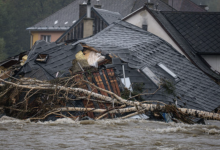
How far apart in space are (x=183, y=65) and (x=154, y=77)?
13.8 ft

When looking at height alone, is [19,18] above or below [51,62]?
above

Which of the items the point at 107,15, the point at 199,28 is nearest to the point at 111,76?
the point at 199,28

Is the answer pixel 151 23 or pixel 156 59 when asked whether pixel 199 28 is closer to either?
pixel 151 23

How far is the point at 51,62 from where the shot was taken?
14461 mm

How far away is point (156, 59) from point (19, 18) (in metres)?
47.9

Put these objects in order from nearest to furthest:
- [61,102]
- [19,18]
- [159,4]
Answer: [61,102]
[159,4]
[19,18]

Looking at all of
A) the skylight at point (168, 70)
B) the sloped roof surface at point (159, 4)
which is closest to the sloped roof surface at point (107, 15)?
the sloped roof surface at point (159, 4)

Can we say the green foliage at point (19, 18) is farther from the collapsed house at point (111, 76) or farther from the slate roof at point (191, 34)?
the collapsed house at point (111, 76)

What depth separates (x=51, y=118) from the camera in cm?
1220

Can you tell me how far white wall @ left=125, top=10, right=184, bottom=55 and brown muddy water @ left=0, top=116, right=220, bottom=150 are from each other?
9627 mm

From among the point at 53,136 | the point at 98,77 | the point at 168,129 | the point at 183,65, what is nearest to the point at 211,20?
the point at 183,65

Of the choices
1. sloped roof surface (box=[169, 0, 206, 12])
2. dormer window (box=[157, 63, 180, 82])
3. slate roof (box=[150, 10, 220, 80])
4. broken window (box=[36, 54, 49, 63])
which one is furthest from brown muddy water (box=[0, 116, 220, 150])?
sloped roof surface (box=[169, 0, 206, 12])

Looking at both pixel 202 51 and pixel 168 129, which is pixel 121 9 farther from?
pixel 168 129

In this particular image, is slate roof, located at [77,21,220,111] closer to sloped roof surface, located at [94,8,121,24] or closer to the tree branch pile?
the tree branch pile
